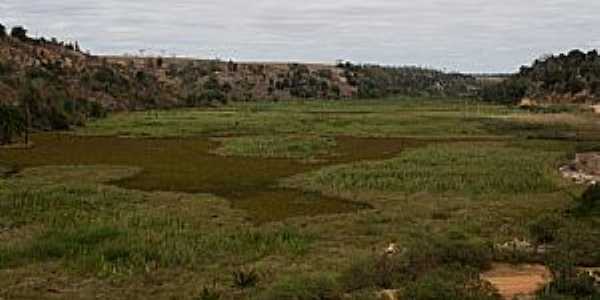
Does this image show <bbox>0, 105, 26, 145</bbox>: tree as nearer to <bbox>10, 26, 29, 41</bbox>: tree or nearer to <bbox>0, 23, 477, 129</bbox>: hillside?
<bbox>0, 23, 477, 129</bbox>: hillside

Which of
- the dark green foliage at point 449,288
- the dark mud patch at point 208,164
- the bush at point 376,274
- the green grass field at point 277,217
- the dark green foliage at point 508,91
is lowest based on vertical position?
the dark mud patch at point 208,164

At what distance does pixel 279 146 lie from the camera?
5631cm

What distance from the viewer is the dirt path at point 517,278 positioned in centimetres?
1827

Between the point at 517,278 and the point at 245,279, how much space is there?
20.2 feet

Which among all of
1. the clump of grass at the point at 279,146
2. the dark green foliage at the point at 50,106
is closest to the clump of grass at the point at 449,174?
the clump of grass at the point at 279,146

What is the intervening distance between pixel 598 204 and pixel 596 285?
1121cm

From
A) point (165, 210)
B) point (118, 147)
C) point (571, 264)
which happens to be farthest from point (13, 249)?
point (118, 147)

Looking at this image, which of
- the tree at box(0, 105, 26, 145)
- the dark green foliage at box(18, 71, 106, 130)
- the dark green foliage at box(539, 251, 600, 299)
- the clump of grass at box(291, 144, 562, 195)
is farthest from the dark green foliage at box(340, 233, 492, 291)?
the dark green foliage at box(18, 71, 106, 130)

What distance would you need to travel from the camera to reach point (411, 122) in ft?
271

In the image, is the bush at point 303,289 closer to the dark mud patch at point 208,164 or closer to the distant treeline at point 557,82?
the dark mud patch at point 208,164

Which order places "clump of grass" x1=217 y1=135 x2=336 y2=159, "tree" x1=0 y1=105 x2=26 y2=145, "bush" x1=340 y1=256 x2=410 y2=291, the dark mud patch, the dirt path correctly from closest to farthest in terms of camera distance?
the dirt path → "bush" x1=340 y1=256 x2=410 y2=291 → the dark mud patch → "clump of grass" x1=217 y1=135 x2=336 y2=159 → "tree" x1=0 y1=105 x2=26 y2=145

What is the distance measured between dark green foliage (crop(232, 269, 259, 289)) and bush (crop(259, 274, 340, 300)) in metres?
0.62

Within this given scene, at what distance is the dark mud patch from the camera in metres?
32.6

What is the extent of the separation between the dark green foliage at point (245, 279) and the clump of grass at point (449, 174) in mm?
16404
